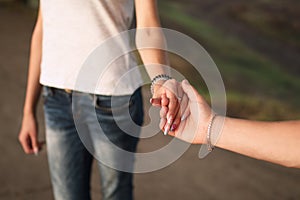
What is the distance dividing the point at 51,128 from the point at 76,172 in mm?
158

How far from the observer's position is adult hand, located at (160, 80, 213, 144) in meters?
1.02

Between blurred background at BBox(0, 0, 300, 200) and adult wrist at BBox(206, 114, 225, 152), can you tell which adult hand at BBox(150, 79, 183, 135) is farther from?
blurred background at BBox(0, 0, 300, 200)

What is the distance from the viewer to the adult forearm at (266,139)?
35.3 inches

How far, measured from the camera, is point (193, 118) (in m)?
1.04

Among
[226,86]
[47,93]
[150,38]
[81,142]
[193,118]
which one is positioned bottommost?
[226,86]

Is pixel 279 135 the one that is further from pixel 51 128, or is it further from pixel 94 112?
pixel 51 128

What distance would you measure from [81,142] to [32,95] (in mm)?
271

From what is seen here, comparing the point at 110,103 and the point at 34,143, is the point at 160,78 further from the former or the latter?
the point at 34,143

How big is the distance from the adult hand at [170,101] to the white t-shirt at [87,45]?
0.18 metres

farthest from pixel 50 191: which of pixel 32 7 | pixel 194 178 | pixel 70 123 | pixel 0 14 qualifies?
pixel 32 7

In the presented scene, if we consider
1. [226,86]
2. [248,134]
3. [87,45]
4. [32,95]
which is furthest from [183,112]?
[226,86]

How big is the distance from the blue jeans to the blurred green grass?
218cm

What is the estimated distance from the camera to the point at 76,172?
4.48 ft

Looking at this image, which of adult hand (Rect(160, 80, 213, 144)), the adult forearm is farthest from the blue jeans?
Result: the adult forearm
